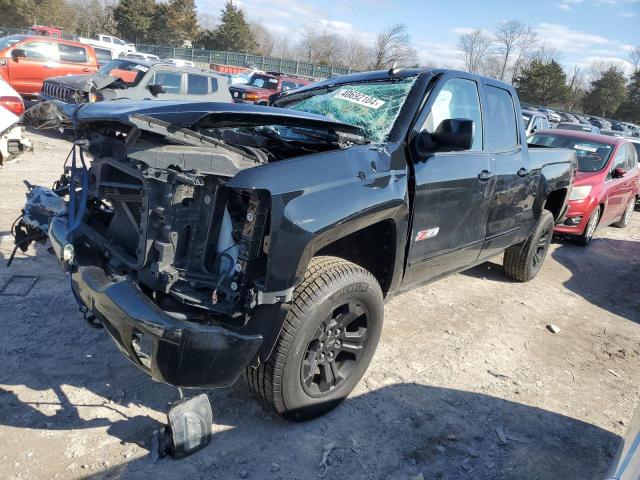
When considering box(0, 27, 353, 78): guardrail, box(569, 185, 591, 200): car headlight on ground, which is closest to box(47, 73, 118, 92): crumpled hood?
box(569, 185, 591, 200): car headlight on ground

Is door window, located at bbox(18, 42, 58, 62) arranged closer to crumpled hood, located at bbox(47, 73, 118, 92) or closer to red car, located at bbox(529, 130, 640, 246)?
crumpled hood, located at bbox(47, 73, 118, 92)

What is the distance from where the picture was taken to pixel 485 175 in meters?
3.95

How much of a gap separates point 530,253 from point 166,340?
460 centimetres

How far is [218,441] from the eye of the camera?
2803mm

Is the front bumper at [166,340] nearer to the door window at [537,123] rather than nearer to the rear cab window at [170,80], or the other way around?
the rear cab window at [170,80]

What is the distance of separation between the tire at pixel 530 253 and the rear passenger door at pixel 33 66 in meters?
13.1

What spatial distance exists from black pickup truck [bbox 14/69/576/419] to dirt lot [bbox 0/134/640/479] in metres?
0.30

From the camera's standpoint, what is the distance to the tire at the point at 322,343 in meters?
2.66

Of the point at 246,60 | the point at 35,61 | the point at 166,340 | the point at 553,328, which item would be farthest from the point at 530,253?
the point at 246,60

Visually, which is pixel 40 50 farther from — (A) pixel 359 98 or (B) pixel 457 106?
(B) pixel 457 106

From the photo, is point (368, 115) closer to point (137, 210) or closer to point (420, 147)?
point (420, 147)

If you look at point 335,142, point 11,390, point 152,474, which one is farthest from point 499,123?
point 11,390

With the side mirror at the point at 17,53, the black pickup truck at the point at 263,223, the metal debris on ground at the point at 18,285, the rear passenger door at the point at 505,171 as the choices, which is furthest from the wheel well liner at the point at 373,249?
the side mirror at the point at 17,53

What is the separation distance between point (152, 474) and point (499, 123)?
3.73 metres
